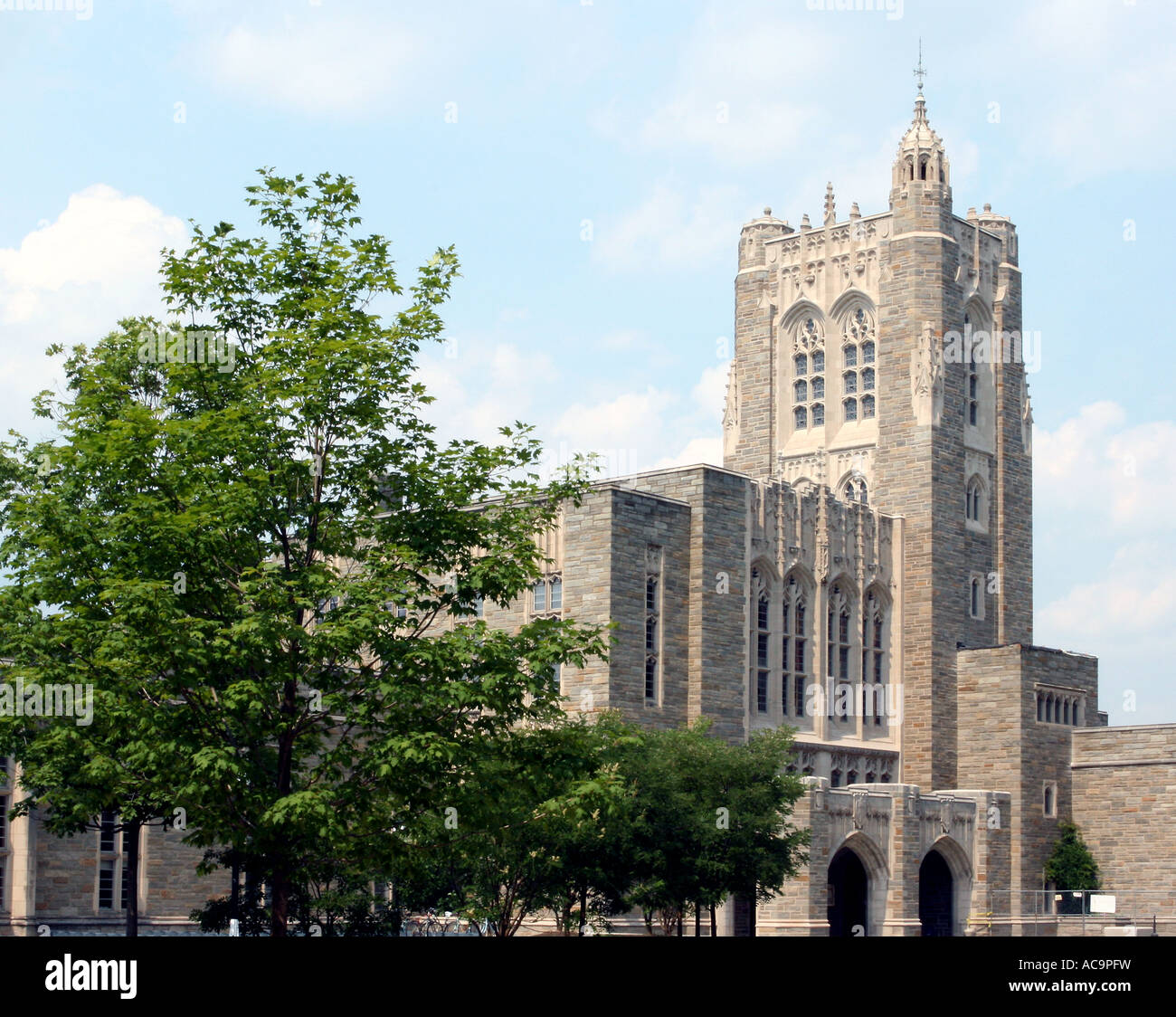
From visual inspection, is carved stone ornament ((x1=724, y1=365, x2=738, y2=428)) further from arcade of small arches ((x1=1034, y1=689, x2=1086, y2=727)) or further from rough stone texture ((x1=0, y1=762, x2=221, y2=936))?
rough stone texture ((x1=0, y1=762, x2=221, y2=936))

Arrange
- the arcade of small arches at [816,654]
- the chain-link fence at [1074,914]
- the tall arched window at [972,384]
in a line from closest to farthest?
the arcade of small arches at [816,654] → the chain-link fence at [1074,914] → the tall arched window at [972,384]

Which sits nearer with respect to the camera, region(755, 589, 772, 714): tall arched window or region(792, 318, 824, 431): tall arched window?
region(755, 589, 772, 714): tall arched window

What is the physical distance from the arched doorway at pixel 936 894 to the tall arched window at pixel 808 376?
18.7 metres

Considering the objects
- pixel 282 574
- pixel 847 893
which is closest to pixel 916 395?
pixel 847 893

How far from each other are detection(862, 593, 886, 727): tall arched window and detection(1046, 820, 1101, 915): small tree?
27.4ft

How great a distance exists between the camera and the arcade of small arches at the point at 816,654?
56062mm

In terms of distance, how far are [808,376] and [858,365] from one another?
8.06ft

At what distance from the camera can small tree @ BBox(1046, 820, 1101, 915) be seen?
61156 mm

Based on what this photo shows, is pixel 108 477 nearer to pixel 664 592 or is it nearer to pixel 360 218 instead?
pixel 360 218

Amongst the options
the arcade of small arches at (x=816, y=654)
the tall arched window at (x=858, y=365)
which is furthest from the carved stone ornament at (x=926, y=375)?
the arcade of small arches at (x=816, y=654)

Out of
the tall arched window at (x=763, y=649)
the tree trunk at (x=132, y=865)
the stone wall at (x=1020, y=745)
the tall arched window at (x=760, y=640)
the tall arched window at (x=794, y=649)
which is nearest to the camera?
the tree trunk at (x=132, y=865)

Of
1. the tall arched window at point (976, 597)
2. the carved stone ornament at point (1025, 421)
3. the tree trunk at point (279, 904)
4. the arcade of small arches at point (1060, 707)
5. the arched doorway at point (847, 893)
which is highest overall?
the carved stone ornament at point (1025, 421)

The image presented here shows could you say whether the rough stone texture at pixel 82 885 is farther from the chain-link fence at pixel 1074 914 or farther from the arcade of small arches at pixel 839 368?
the arcade of small arches at pixel 839 368

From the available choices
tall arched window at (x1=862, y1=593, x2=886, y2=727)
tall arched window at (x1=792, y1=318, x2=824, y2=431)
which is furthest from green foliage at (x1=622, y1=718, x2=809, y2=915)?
tall arched window at (x1=792, y1=318, x2=824, y2=431)
